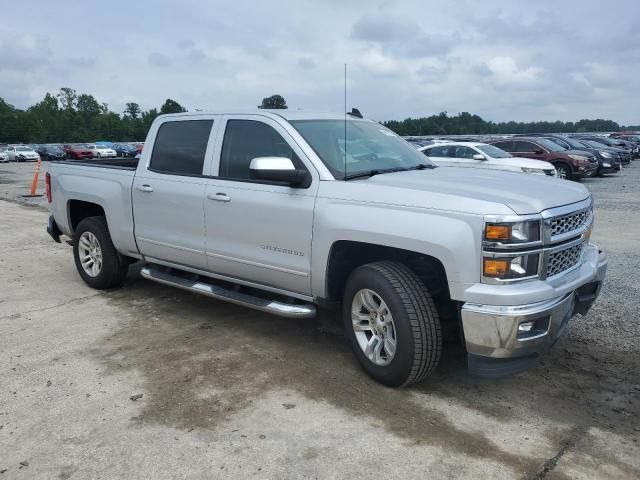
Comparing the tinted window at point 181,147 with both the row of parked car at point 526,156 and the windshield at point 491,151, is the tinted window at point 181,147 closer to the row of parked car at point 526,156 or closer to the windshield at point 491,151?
the row of parked car at point 526,156

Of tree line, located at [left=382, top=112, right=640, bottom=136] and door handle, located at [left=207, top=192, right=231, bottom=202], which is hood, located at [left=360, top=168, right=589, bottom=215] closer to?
door handle, located at [left=207, top=192, right=231, bottom=202]

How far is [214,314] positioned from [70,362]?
1.49m

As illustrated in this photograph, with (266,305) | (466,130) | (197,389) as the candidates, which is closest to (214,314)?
(266,305)

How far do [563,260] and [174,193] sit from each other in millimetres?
3249

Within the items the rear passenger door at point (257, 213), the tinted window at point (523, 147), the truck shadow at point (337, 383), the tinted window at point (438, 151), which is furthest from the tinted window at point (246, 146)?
the tinted window at point (523, 147)

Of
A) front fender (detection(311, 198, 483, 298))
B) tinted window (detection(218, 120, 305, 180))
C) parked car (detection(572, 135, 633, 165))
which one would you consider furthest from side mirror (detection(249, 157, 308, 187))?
parked car (detection(572, 135, 633, 165))

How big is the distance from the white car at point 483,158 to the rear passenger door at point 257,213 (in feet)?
33.8

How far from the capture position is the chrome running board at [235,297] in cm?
435

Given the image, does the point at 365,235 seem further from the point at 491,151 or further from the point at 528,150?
the point at 528,150

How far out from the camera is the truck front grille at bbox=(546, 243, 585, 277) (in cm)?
359

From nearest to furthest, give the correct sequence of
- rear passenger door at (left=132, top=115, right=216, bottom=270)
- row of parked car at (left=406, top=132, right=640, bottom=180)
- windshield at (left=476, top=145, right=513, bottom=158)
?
1. rear passenger door at (left=132, top=115, right=216, bottom=270)
2. row of parked car at (left=406, top=132, right=640, bottom=180)
3. windshield at (left=476, top=145, right=513, bottom=158)

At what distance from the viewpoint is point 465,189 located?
147 inches

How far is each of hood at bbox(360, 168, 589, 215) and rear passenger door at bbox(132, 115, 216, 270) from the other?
5.56 ft

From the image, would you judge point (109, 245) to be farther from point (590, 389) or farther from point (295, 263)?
point (590, 389)
